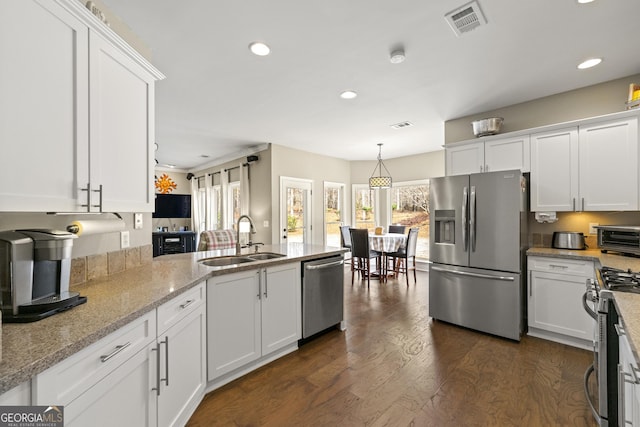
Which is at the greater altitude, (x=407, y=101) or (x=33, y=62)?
(x=407, y=101)

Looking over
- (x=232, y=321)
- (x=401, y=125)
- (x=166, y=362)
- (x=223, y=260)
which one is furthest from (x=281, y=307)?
(x=401, y=125)

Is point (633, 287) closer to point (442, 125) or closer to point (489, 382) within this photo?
point (489, 382)

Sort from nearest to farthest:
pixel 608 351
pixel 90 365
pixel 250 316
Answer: pixel 90 365 → pixel 608 351 → pixel 250 316

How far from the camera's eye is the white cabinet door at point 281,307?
2.37 meters

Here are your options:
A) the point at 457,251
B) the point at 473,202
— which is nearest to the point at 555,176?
the point at 473,202

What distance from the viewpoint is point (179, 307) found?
162cm

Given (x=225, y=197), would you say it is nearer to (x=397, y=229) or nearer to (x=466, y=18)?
(x=397, y=229)

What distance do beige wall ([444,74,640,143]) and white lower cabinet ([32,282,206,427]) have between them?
3.92 metres

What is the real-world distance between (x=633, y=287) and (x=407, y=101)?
8.73ft

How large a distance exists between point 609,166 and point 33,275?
14.2 ft

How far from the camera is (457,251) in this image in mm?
3166

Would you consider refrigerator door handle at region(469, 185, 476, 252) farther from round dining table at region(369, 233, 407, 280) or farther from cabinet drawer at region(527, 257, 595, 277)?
round dining table at region(369, 233, 407, 280)

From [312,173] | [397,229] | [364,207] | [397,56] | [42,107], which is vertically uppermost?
[397,56]
